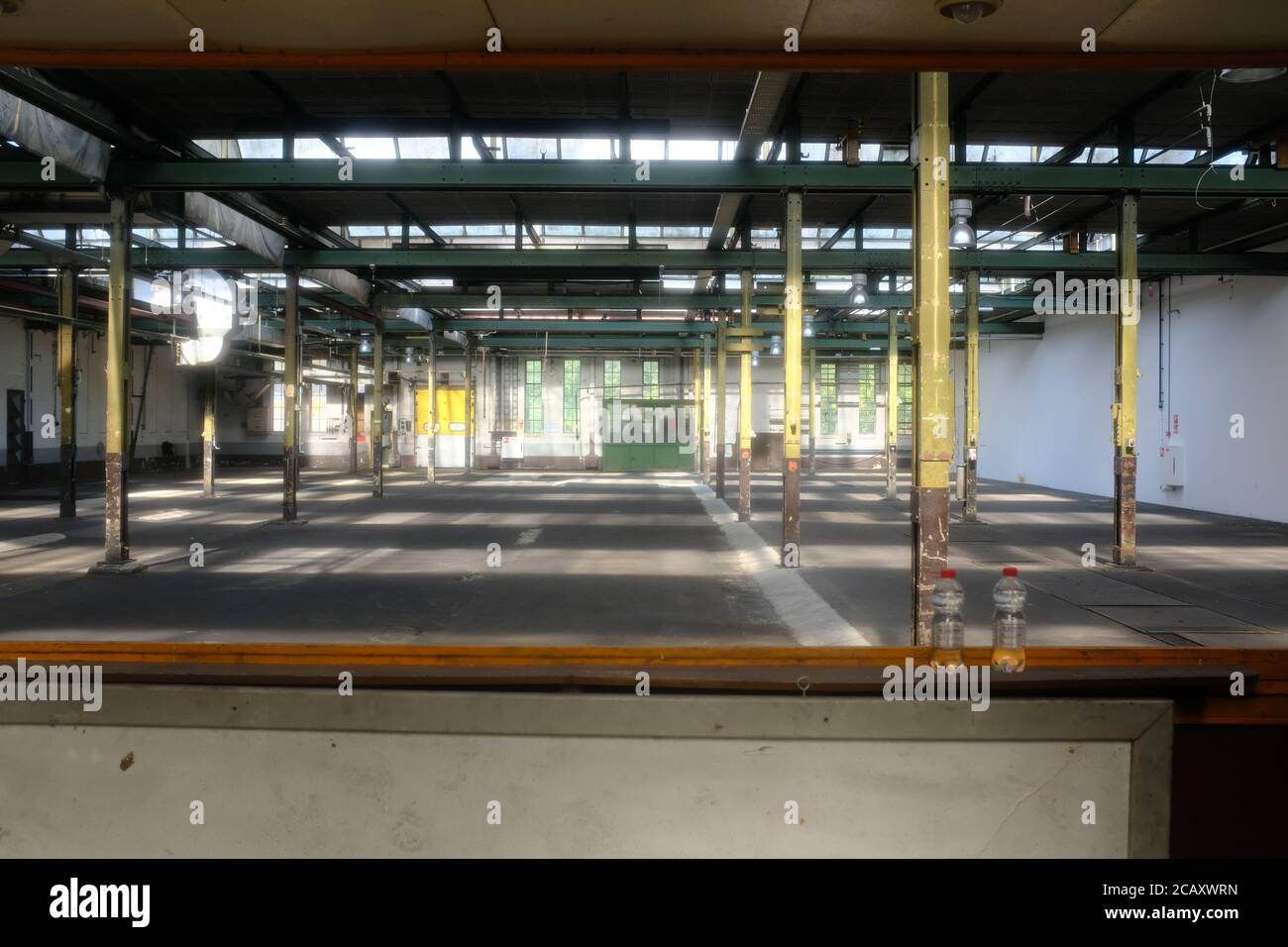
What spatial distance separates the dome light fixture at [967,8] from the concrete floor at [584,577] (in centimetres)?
488

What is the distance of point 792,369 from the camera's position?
10.6 meters

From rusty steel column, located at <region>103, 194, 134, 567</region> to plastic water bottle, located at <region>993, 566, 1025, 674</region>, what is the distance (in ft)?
34.2

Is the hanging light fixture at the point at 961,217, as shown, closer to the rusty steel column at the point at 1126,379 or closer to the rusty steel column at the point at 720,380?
the rusty steel column at the point at 1126,379

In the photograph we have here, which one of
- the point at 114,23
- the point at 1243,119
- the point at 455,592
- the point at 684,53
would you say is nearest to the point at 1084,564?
the point at 1243,119

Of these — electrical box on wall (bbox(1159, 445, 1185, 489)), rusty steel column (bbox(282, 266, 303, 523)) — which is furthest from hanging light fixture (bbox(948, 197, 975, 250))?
rusty steel column (bbox(282, 266, 303, 523))

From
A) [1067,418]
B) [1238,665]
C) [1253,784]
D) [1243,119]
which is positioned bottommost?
[1253,784]

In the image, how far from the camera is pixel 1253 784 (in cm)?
312

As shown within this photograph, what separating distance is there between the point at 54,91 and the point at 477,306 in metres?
10.5

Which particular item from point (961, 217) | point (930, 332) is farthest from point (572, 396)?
point (930, 332)

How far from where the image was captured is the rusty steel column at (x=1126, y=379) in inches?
418

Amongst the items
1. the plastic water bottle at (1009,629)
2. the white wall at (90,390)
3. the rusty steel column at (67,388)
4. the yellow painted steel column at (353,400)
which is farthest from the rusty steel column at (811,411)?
the plastic water bottle at (1009,629)

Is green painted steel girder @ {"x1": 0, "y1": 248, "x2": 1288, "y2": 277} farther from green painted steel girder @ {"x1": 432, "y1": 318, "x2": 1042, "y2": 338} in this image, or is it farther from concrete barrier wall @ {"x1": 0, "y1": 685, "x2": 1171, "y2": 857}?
concrete barrier wall @ {"x1": 0, "y1": 685, "x2": 1171, "y2": 857}

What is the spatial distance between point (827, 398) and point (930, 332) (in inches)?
1241
